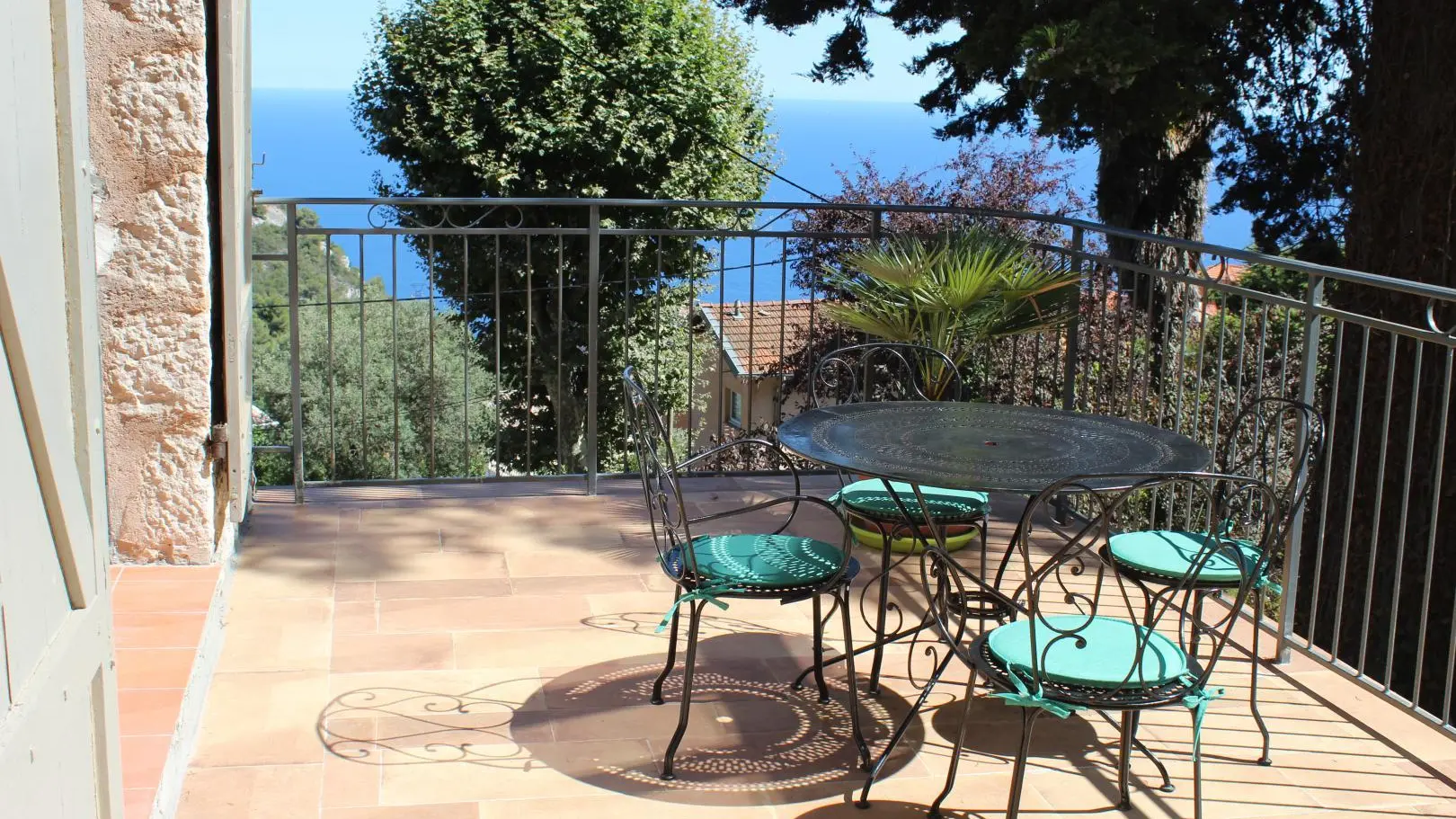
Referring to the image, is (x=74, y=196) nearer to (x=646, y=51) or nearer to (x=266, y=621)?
(x=266, y=621)

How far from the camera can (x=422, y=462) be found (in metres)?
18.8

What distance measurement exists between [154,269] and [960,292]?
271 centimetres

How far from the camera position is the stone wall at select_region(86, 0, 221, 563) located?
3617 millimetres

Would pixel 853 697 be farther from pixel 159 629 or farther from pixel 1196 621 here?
pixel 159 629

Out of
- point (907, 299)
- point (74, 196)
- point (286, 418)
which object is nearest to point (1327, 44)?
point (907, 299)

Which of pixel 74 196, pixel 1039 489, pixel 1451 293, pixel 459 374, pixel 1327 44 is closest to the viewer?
pixel 74 196

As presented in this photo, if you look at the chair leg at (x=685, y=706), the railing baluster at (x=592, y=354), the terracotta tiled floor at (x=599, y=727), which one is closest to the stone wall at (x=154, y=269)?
the terracotta tiled floor at (x=599, y=727)

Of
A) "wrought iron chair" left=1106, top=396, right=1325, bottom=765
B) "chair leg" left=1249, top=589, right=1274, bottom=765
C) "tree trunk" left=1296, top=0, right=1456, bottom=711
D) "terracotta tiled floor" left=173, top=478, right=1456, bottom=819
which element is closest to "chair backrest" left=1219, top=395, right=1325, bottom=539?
"wrought iron chair" left=1106, top=396, right=1325, bottom=765

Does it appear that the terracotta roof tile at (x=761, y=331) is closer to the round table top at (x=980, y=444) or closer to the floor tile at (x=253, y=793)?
the round table top at (x=980, y=444)

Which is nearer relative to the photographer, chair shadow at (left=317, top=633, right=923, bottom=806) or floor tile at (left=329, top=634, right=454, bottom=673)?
chair shadow at (left=317, top=633, right=923, bottom=806)

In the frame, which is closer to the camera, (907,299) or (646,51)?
(907,299)

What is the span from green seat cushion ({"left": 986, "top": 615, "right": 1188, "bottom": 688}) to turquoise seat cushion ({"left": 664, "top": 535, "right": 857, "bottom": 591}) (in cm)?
50

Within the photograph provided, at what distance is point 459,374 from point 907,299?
567 inches

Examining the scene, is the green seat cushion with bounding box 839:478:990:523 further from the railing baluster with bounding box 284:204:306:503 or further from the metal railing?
the railing baluster with bounding box 284:204:306:503
